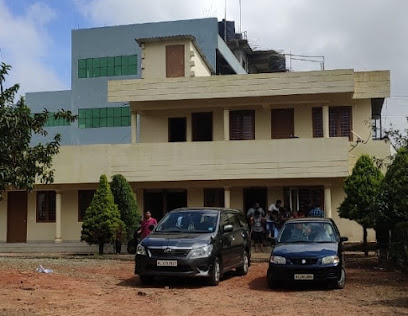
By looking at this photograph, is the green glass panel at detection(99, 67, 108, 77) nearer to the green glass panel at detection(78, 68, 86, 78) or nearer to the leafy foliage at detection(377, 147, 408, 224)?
the green glass panel at detection(78, 68, 86, 78)

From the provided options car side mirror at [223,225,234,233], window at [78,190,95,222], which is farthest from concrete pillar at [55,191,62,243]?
car side mirror at [223,225,234,233]

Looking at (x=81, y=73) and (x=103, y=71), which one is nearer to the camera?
(x=103, y=71)

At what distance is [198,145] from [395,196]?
963 cm

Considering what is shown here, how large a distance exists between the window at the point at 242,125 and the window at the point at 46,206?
8531mm

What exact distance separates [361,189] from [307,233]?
7.43m

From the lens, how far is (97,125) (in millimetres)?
40406

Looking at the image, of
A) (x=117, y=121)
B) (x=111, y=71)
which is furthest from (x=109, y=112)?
(x=111, y=71)

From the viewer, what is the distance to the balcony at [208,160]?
2270 cm

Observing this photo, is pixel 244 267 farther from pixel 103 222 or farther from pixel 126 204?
pixel 126 204

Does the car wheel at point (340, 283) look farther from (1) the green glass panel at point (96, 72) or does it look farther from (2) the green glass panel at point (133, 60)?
(1) the green glass panel at point (96, 72)

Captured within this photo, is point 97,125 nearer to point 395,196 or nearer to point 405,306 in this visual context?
point 395,196

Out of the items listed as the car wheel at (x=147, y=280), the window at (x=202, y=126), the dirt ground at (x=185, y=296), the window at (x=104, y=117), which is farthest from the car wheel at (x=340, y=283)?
the window at (x=104, y=117)

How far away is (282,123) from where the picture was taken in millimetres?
25422

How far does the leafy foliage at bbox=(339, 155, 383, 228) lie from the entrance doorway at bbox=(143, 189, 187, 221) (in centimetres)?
761
